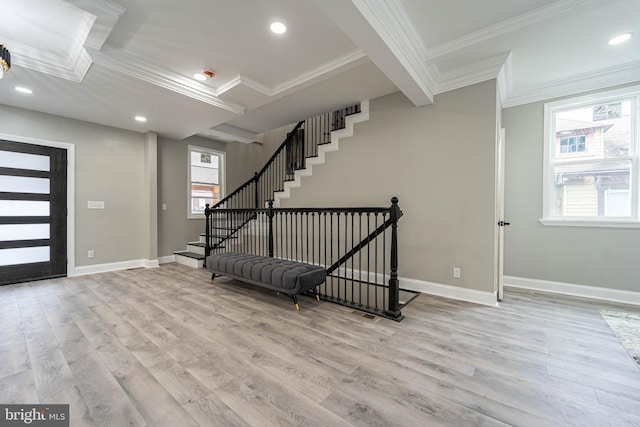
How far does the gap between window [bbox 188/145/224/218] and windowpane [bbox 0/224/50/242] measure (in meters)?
2.39

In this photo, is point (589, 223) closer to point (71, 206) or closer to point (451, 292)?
point (451, 292)

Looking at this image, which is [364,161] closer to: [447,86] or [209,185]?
[447,86]

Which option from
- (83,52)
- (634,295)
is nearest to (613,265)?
(634,295)

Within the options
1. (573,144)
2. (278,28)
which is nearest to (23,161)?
(278,28)

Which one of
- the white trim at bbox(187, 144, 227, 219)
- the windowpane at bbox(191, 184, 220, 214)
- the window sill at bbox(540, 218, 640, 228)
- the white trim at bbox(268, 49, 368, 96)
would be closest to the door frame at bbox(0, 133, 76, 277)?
the white trim at bbox(187, 144, 227, 219)

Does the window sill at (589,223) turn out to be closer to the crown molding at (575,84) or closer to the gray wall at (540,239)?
the gray wall at (540,239)

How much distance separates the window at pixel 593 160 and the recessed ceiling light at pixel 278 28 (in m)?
3.77

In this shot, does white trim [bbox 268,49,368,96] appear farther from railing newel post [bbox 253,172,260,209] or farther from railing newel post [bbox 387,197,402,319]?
railing newel post [bbox 253,172,260,209]

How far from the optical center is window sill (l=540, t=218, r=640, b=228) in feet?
10.3

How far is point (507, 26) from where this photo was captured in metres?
2.42

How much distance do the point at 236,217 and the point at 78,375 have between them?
4.34 meters

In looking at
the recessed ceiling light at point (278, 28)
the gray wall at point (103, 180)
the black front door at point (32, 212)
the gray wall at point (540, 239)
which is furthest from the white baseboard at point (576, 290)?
the black front door at point (32, 212)

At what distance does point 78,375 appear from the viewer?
1.75 meters

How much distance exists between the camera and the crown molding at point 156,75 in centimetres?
282
